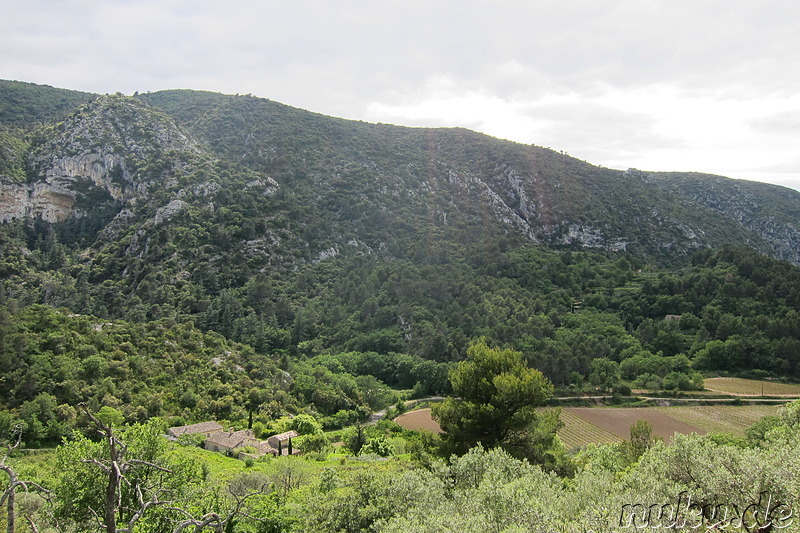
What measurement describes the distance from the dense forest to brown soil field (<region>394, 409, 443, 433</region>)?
2263 millimetres

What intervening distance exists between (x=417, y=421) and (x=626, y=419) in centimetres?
2052

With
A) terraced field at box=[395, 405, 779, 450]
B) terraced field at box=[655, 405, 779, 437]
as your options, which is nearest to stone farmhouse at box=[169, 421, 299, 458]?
terraced field at box=[395, 405, 779, 450]

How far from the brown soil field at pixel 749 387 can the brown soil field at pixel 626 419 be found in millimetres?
11148

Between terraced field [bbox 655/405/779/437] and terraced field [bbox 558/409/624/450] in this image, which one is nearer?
terraced field [bbox 558/409/624/450]

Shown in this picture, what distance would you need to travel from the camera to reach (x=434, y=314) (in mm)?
68750

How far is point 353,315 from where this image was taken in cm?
6981

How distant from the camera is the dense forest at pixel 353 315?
12734 mm

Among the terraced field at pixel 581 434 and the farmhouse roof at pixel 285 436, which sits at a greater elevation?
the terraced field at pixel 581 434

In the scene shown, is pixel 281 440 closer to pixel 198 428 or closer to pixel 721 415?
pixel 198 428

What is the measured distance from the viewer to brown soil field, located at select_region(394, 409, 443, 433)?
4266 centimetres

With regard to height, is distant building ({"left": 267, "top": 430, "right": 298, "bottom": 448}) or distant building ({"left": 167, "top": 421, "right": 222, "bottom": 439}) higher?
distant building ({"left": 167, "top": 421, "right": 222, "bottom": 439})

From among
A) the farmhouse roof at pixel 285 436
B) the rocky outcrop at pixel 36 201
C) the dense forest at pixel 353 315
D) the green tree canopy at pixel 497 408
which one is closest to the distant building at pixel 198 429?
the dense forest at pixel 353 315

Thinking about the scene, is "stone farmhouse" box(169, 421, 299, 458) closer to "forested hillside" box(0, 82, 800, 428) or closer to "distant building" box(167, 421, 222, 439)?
"distant building" box(167, 421, 222, 439)

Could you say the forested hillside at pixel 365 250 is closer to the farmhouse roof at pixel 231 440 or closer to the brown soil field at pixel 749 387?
the brown soil field at pixel 749 387
